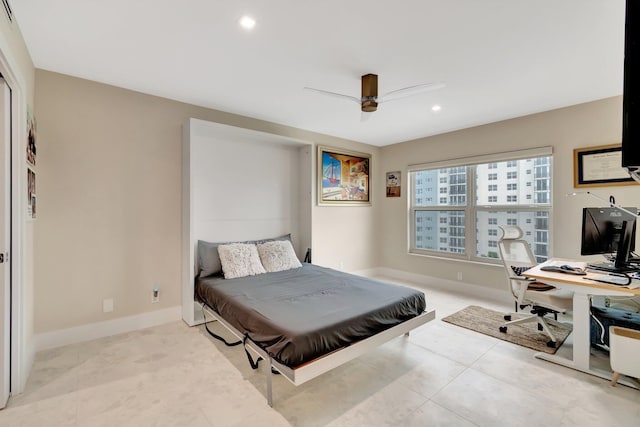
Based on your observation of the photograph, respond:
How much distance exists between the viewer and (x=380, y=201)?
18.6 ft

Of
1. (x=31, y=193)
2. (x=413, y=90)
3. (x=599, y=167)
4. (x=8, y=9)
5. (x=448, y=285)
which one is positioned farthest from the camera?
(x=448, y=285)

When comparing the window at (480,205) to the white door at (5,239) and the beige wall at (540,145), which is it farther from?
the white door at (5,239)

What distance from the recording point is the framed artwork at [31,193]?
7.29 ft

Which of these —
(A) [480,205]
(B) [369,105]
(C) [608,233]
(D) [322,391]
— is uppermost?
(B) [369,105]

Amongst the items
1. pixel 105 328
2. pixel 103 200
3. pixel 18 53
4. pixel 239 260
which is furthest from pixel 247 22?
pixel 105 328

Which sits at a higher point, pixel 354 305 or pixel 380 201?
pixel 380 201

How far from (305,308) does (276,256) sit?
4.82 ft

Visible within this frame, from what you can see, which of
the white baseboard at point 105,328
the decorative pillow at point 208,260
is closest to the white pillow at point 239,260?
the decorative pillow at point 208,260

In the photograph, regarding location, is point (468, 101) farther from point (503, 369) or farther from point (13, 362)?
point (13, 362)

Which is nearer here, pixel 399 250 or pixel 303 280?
pixel 303 280

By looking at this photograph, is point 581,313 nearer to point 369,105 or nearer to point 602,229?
point 602,229

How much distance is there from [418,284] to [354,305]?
2965mm

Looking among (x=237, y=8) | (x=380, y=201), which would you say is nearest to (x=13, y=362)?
(x=237, y=8)

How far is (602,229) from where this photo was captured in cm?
264
